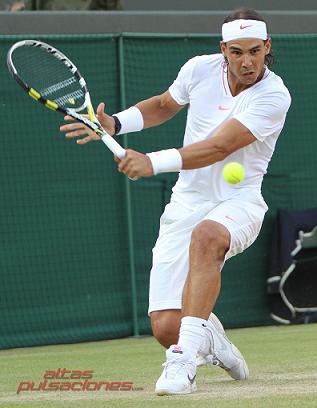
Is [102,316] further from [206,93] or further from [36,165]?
[206,93]

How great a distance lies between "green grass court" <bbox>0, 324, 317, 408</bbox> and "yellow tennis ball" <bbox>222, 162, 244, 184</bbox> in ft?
2.90

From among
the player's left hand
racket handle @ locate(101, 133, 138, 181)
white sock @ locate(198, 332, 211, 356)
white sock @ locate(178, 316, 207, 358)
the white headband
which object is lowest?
white sock @ locate(198, 332, 211, 356)

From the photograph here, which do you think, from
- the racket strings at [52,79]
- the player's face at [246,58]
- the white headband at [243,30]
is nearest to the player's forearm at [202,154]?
the player's face at [246,58]

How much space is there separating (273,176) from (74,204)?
66.1 inches

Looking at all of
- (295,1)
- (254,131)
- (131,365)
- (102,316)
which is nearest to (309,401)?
(254,131)

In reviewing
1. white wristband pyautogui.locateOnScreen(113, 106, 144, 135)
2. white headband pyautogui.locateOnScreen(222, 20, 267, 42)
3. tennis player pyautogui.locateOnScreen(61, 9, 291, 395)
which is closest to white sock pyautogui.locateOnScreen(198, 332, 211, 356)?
tennis player pyautogui.locateOnScreen(61, 9, 291, 395)

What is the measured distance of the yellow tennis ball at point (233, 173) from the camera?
5016 millimetres

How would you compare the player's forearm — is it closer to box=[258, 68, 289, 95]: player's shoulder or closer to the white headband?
box=[258, 68, 289, 95]: player's shoulder

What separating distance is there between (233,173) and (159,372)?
1.52 metres

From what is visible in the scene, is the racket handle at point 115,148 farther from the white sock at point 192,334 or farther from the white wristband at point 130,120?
the white sock at point 192,334

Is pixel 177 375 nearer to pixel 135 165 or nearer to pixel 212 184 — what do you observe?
pixel 135 165

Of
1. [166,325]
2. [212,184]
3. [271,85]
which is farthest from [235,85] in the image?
[166,325]

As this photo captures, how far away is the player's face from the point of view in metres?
5.19

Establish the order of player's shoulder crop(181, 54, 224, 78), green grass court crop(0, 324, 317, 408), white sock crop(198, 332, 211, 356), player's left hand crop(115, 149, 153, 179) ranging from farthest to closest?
player's shoulder crop(181, 54, 224, 78), white sock crop(198, 332, 211, 356), player's left hand crop(115, 149, 153, 179), green grass court crop(0, 324, 317, 408)
